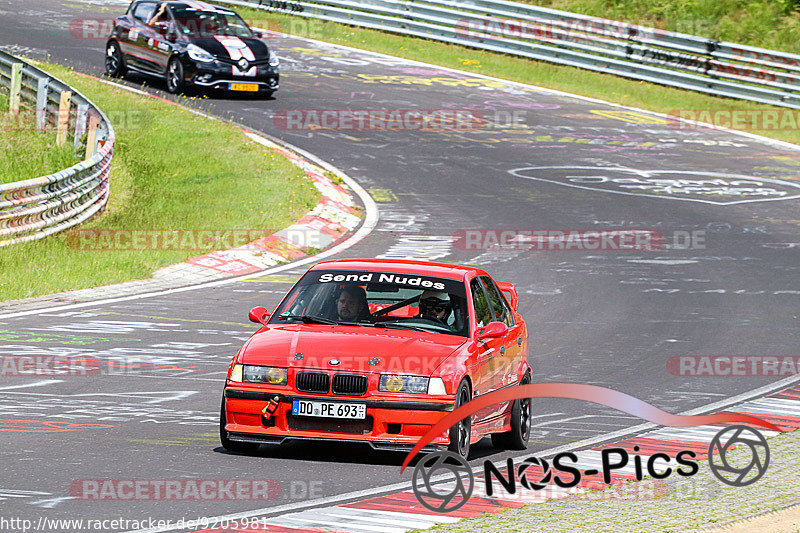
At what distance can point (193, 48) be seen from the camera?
93.5ft

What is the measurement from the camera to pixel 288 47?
3653 cm

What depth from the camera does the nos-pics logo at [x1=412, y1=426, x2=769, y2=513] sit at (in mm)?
8055

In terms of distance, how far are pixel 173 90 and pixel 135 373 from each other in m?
18.3

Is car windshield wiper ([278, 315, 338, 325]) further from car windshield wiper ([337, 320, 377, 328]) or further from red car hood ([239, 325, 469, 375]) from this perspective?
red car hood ([239, 325, 469, 375])

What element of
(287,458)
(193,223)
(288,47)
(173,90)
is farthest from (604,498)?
(288,47)

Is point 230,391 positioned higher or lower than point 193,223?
higher

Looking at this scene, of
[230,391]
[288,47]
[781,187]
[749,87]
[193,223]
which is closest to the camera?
[230,391]

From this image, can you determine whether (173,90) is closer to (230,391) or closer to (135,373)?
(135,373)

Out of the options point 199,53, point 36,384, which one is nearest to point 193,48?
point 199,53

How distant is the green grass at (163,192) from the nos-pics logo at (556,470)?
8.97 meters

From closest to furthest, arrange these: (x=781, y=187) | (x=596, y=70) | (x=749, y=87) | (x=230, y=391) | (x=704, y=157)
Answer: (x=230, y=391), (x=781, y=187), (x=704, y=157), (x=749, y=87), (x=596, y=70)

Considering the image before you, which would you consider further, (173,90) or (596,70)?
(596,70)

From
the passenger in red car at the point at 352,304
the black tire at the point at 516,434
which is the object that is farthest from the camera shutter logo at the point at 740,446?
the passenger in red car at the point at 352,304

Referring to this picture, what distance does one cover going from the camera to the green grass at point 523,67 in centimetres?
3281
